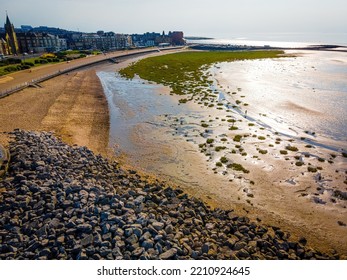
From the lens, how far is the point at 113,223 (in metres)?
11.0

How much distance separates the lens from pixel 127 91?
144 feet

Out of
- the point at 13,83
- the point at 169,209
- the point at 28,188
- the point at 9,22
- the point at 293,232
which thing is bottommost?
the point at 293,232

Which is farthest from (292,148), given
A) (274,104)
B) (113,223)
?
(113,223)

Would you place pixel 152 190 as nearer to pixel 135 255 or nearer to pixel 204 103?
pixel 135 255

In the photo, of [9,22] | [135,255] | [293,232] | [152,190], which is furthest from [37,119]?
[9,22]

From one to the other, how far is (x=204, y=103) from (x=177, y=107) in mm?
4126

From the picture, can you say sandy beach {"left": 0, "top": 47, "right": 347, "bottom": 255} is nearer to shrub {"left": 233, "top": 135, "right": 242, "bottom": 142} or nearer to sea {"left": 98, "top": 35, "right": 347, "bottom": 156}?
shrub {"left": 233, "top": 135, "right": 242, "bottom": 142}

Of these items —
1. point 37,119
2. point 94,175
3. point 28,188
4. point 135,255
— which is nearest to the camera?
point 135,255

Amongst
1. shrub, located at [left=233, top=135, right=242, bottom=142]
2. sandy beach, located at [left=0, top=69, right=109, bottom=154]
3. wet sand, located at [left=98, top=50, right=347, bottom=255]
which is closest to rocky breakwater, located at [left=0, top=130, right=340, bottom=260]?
wet sand, located at [left=98, top=50, right=347, bottom=255]

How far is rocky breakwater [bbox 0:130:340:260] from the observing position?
9734 millimetres

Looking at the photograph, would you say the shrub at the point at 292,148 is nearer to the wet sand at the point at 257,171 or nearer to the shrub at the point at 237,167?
the wet sand at the point at 257,171

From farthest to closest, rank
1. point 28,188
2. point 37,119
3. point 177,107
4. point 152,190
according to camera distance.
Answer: point 177,107
point 37,119
point 152,190
point 28,188

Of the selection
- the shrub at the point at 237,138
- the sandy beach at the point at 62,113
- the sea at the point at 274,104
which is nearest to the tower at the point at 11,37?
the sea at the point at 274,104

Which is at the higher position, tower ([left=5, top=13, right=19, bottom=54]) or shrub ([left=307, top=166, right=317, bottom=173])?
tower ([left=5, top=13, right=19, bottom=54])
